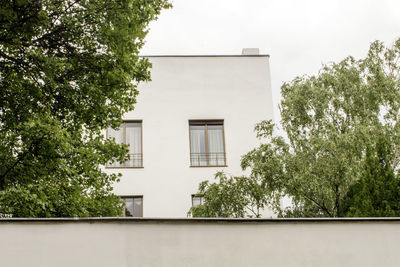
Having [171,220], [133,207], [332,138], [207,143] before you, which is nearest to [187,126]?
[207,143]

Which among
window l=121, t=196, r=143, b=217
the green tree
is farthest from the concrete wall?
window l=121, t=196, r=143, b=217

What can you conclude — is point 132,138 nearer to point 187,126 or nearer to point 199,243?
point 187,126

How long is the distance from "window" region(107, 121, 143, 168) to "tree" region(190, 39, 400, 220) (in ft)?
17.9

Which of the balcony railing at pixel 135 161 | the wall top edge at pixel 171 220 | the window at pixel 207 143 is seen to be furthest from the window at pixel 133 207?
the wall top edge at pixel 171 220

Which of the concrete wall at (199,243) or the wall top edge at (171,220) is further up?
the wall top edge at (171,220)

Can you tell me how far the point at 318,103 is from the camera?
1366cm

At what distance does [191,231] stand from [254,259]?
1.12 m

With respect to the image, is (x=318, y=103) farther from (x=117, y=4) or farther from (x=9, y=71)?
(x=9, y=71)

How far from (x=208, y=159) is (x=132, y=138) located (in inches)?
113

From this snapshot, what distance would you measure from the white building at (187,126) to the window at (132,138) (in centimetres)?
4

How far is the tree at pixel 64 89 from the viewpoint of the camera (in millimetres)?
10594

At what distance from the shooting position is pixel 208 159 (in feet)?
59.4

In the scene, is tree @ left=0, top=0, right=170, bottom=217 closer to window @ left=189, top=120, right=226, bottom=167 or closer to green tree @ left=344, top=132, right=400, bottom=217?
green tree @ left=344, top=132, right=400, bottom=217

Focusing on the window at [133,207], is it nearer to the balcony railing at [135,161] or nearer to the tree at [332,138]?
the balcony railing at [135,161]
